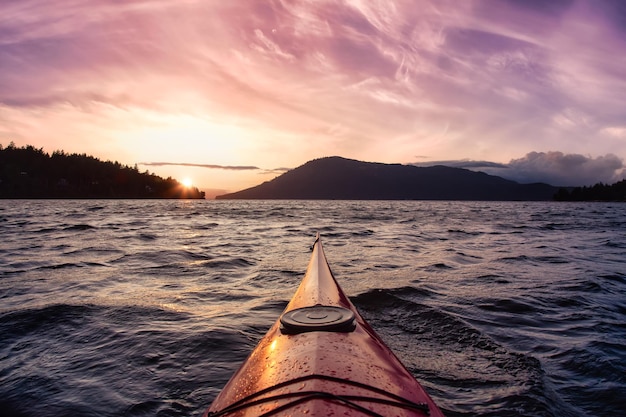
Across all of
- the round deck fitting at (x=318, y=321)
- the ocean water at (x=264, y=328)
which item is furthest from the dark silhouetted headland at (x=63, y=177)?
the round deck fitting at (x=318, y=321)

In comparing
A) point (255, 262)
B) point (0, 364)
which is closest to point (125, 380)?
point (0, 364)

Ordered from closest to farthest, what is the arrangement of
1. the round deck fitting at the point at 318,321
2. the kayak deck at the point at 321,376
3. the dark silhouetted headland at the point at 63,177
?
the kayak deck at the point at 321,376
the round deck fitting at the point at 318,321
the dark silhouetted headland at the point at 63,177

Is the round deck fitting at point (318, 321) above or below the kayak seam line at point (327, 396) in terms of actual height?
above

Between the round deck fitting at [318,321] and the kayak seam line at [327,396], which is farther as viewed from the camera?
the round deck fitting at [318,321]

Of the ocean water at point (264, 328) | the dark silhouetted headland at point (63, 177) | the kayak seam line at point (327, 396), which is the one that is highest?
the dark silhouetted headland at point (63, 177)

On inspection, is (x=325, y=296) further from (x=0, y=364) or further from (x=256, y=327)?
(x=0, y=364)

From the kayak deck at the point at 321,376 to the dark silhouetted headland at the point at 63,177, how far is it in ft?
555

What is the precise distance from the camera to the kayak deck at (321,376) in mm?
2010

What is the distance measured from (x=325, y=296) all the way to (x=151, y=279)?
6.84 metres

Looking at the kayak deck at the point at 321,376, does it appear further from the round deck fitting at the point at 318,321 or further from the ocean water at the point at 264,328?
the ocean water at the point at 264,328

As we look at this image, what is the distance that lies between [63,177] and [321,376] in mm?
177813

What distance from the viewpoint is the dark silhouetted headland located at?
456ft

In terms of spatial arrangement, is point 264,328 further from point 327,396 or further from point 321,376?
point 327,396

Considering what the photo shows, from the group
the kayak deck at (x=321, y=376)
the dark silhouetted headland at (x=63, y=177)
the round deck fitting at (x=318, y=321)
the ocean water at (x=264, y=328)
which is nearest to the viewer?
the kayak deck at (x=321, y=376)
